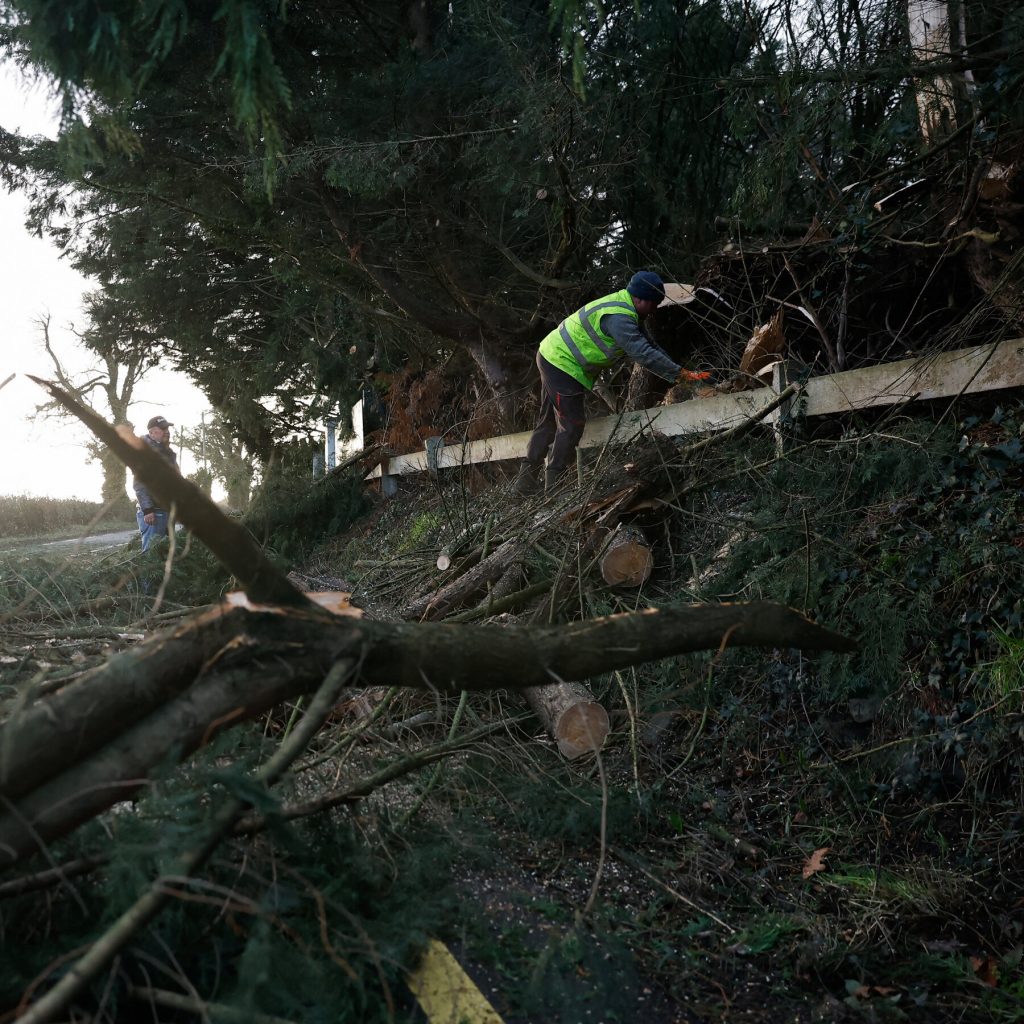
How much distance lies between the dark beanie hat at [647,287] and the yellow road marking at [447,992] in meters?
5.01

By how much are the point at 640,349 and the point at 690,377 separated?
46 centimetres

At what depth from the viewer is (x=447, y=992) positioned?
2.65 metres

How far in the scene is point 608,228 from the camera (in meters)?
8.84

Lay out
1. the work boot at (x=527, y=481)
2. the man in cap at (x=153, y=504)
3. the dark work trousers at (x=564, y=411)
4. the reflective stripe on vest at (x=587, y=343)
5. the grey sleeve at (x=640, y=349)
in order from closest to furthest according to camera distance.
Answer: the grey sleeve at (x=640, y=349) → the reflective stripe on vest at (x=587, y=343) → the dark work trousers at (x=564, y=411) → the work boot at (x=527, y=481) → the man in cap at (x=153, y=504)

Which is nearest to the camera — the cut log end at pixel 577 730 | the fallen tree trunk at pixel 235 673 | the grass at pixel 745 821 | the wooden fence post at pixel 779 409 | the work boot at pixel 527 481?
the fallen tree trunk at pixel 235 673

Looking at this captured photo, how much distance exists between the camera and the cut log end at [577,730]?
4.57 meters

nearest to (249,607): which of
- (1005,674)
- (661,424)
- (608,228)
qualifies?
(1005,674)

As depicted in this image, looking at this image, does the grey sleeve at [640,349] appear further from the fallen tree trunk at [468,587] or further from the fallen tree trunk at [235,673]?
the fallen tree trunk at [235,673]

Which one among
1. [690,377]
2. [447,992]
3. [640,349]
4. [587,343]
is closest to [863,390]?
[690,377]

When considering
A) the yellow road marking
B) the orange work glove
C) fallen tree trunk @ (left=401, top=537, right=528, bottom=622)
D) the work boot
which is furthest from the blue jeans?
the yellow road marking

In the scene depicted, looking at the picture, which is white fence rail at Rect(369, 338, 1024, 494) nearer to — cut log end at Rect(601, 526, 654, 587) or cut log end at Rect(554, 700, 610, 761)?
cut log end at Rect(601, 526, 654, 587)

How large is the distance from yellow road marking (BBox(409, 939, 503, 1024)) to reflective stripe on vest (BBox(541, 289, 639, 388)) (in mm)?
4934

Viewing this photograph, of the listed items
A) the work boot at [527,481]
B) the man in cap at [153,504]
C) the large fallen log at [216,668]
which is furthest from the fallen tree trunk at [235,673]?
the man in cap at [153,504]

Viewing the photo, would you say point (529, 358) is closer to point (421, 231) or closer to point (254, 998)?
point (421, 231)
